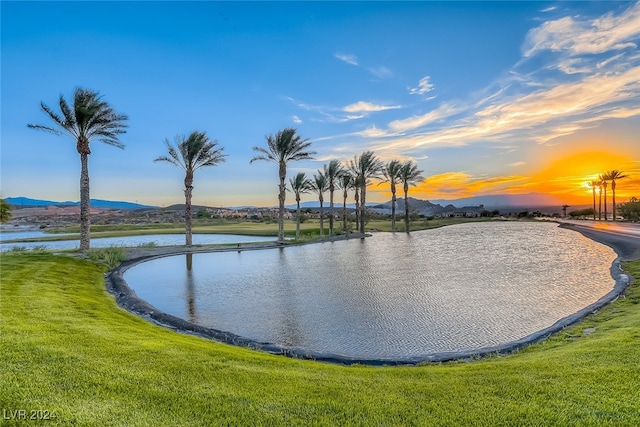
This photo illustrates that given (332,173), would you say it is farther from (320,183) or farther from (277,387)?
(277,387)

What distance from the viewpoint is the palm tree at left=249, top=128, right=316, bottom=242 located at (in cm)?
3312

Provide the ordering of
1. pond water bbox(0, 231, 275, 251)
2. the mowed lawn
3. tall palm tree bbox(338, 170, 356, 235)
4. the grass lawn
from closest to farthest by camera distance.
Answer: the mowed lawn < pond water bbox(0, 231, 275, 251) < the grass lawn < tall palm tree bbox(338, 170, 356, 235)

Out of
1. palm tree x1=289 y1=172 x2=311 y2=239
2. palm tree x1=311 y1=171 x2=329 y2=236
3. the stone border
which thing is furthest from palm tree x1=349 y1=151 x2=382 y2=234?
the stone border

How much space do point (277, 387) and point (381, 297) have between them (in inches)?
298

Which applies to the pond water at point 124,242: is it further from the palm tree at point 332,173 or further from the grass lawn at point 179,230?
the palm tree at point 332,173

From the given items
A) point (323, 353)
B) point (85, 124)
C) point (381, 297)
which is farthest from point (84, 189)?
point (323, 353)

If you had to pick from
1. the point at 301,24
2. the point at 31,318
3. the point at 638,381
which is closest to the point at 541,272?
the point at 638,381

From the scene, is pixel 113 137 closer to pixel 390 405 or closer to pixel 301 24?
pixel 301 24

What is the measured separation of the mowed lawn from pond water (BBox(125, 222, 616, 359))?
→ 202 cm

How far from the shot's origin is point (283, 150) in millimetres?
33250

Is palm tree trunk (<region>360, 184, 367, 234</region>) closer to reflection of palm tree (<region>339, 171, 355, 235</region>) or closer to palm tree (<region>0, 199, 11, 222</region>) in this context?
reflection of palm tree (<region>339, 171, 355, 235</region>)

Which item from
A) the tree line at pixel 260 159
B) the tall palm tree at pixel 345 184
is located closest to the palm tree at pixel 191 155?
the tree line at pixel 260 159

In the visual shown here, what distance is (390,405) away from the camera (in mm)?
3535

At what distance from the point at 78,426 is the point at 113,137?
2300 cm
